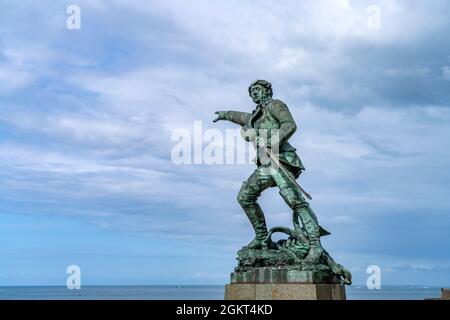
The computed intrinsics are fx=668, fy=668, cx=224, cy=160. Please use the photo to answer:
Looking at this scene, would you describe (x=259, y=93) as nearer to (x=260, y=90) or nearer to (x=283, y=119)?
(x=260, y=90)

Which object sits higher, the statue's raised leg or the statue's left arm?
the statue's left arm

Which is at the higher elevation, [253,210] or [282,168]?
[282,168]

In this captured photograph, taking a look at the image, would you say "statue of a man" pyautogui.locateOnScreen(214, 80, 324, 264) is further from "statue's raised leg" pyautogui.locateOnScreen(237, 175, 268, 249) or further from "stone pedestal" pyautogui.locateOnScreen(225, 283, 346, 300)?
"stone pedestal" pyautogui.locateOnScreen(225, 283, 346, 300)

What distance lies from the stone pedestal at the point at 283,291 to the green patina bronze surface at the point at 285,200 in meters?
0.16

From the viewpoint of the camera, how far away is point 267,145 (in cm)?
1545

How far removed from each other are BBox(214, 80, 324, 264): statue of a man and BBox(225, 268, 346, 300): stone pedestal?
64cm

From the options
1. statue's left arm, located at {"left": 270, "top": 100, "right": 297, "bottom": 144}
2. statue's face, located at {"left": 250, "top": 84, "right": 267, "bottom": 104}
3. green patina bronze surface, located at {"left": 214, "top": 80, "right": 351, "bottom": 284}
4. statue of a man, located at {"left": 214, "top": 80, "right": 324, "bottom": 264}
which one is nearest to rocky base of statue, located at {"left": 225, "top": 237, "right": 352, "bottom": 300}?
green patina bronze surface, located at {"left": 214, "top": 80, "right": 351, "bottom": 284}

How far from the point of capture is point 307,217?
15117 mm

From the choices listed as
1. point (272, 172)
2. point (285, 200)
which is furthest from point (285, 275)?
point (272, 172)

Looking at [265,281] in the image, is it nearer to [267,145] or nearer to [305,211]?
[305,211]

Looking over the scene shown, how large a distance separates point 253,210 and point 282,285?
6.60ft

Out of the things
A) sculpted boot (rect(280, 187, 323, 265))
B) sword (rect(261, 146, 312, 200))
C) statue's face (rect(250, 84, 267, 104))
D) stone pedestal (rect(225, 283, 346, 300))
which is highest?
statue's face (rect(250, 84, 267, 104))

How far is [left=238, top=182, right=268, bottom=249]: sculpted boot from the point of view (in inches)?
613

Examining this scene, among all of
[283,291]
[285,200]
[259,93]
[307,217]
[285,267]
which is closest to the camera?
[283,291]
